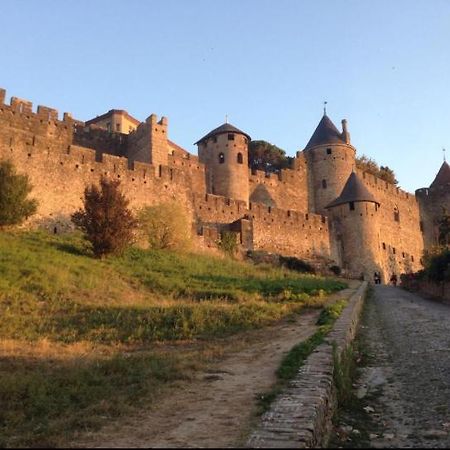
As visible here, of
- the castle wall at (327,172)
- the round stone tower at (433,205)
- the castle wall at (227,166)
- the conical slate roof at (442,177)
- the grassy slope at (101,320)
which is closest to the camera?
the grassy slope at (101,320)

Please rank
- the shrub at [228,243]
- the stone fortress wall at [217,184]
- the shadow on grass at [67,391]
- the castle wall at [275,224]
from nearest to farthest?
the shadow on grass at [67,391] < the stone fortress wall at [217,184] < the shrub at [228,243] < the castle wall at [275,224]

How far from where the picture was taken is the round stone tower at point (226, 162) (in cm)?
3497

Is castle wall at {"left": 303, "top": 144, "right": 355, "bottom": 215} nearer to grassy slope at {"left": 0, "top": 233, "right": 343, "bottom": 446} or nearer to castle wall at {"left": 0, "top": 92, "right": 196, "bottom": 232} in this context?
castle wall at {"left": 0, "top": 92, "right": 196, "bottom": 232}

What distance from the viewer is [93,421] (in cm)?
473

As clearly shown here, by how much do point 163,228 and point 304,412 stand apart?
68.6 ft

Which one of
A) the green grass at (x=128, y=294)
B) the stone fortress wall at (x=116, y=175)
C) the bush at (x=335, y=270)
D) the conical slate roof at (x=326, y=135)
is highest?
the conical slate roof at (x=326, y=135)

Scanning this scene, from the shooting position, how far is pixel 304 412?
4.18 metres

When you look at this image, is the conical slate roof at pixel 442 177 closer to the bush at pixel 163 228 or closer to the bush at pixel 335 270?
the bush at pixel 335 270

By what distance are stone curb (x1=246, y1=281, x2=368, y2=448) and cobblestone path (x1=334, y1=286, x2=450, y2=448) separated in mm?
419

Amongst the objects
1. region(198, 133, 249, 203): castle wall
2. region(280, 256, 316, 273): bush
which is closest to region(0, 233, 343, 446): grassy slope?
region(280, 256, 316, 273): bush

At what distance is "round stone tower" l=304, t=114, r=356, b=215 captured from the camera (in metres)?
41.2

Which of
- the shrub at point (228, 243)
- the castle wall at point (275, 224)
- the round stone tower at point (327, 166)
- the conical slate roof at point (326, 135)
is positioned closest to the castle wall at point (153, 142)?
the castle wall at point (275, 224)

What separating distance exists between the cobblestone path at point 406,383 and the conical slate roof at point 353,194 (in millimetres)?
25610

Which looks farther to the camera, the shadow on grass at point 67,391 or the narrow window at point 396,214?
the narrow window at point 396,214
